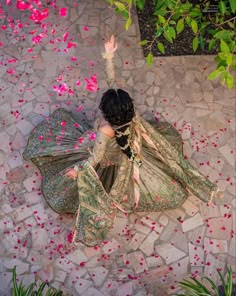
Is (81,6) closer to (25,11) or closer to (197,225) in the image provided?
(25,11)

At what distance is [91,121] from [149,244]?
1.20m

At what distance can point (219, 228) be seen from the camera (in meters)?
4.11

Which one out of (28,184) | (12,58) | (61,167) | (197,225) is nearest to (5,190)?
(28,184)

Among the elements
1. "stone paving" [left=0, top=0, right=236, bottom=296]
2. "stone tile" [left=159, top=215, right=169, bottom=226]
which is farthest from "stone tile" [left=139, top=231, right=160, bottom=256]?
"stone tile" [left=159, top=215, right=169, bottom=226]

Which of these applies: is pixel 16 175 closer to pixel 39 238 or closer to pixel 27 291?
pixel 39 238

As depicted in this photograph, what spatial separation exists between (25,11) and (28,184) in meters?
1.76

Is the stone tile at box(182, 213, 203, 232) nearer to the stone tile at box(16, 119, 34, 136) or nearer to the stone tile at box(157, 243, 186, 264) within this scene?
the stone tile at box(157, 243, 186, 264)

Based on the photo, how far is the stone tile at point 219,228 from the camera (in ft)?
13.4

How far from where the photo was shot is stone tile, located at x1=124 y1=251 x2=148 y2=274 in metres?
3.97

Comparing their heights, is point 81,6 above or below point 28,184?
above

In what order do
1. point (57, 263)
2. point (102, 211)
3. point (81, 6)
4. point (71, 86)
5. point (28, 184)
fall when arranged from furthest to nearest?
point (81, 6) < point (71, 86) < point (28, 184) < point (57, 263) < point (102, 211)

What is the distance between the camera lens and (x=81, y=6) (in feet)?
16.2

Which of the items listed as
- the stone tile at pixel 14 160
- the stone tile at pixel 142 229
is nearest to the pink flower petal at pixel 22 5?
the stone tile at pixel 14 160

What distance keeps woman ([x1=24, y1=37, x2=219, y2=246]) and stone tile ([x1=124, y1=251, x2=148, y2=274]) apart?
0.96 ft
